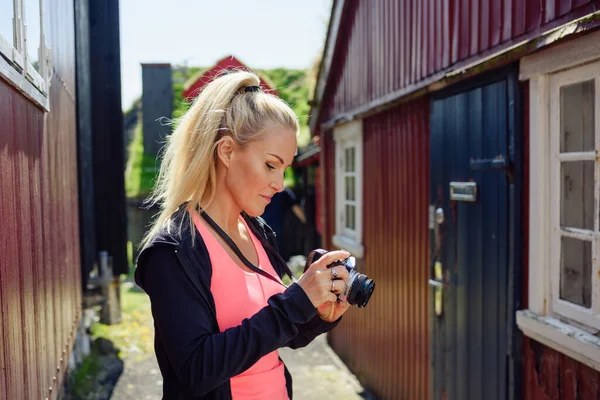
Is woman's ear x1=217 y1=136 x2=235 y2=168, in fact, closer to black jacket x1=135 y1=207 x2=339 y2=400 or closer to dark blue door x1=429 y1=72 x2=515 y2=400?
black jacket x1=135 y1=207 x2=339 y2=400

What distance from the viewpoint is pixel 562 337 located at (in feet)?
8.87

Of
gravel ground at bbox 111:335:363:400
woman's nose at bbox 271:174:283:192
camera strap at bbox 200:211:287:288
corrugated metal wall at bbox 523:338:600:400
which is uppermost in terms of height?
woman's nose at bbox 271:174:283:192

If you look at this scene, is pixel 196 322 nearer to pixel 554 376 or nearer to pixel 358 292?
pixel 358 292

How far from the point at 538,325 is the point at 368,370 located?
10.9 feet

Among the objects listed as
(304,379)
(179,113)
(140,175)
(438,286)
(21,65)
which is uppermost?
(179,113)

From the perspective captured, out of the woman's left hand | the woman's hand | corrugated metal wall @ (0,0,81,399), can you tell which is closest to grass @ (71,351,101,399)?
corrugated metal wall @ (0,0,81,399)

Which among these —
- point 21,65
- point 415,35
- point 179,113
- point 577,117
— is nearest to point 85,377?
point 21,65

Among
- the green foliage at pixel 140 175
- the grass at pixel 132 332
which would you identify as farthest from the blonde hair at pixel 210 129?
the green foliage at pixel 140 175

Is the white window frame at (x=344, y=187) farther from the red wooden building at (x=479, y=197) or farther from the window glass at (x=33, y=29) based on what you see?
the window glass at (x=33, y=29)

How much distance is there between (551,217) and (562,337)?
0.58m

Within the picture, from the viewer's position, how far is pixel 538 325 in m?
2.91

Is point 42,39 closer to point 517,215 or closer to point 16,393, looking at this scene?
point 16,393

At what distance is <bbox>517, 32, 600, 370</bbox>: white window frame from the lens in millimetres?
2568

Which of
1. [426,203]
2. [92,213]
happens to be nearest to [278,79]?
[92,213]
